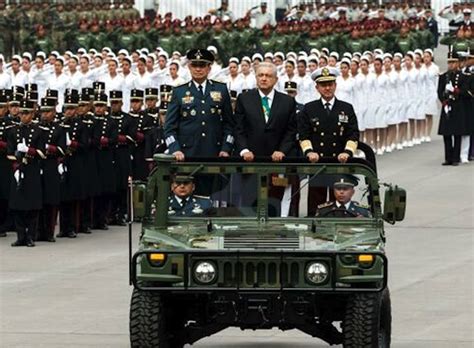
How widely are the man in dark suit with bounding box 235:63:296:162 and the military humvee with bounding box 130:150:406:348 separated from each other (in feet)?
5.96

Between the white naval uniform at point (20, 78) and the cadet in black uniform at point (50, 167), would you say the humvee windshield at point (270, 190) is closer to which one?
the cadet in black uniform at point (50, 167)

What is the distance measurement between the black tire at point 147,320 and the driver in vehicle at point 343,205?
1473 mm

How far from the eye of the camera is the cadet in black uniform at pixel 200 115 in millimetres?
16922

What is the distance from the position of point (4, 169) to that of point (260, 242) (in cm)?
989

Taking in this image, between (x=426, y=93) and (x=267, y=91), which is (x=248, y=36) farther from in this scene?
(x=267, y=91)

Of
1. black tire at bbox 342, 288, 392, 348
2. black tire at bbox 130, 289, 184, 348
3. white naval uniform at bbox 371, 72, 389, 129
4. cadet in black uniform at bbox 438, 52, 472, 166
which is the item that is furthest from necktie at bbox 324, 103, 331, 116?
white naval uniform at bbox 371, 72, 389, 129

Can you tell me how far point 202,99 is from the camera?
17000mm

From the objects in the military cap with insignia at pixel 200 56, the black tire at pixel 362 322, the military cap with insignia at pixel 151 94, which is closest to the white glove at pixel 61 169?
the military cap with insignia at pixel 151 94

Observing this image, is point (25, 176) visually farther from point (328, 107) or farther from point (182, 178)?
point (182, 178)

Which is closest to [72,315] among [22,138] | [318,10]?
[22,138]

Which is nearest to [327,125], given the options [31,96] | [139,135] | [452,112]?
[31,96]

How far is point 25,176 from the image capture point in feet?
75.3

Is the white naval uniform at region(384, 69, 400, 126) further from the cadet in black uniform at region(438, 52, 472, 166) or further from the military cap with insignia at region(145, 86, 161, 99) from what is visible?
the military cap with insignia at region(145, 86, 161, 99)

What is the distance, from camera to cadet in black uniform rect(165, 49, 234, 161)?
16.9m
